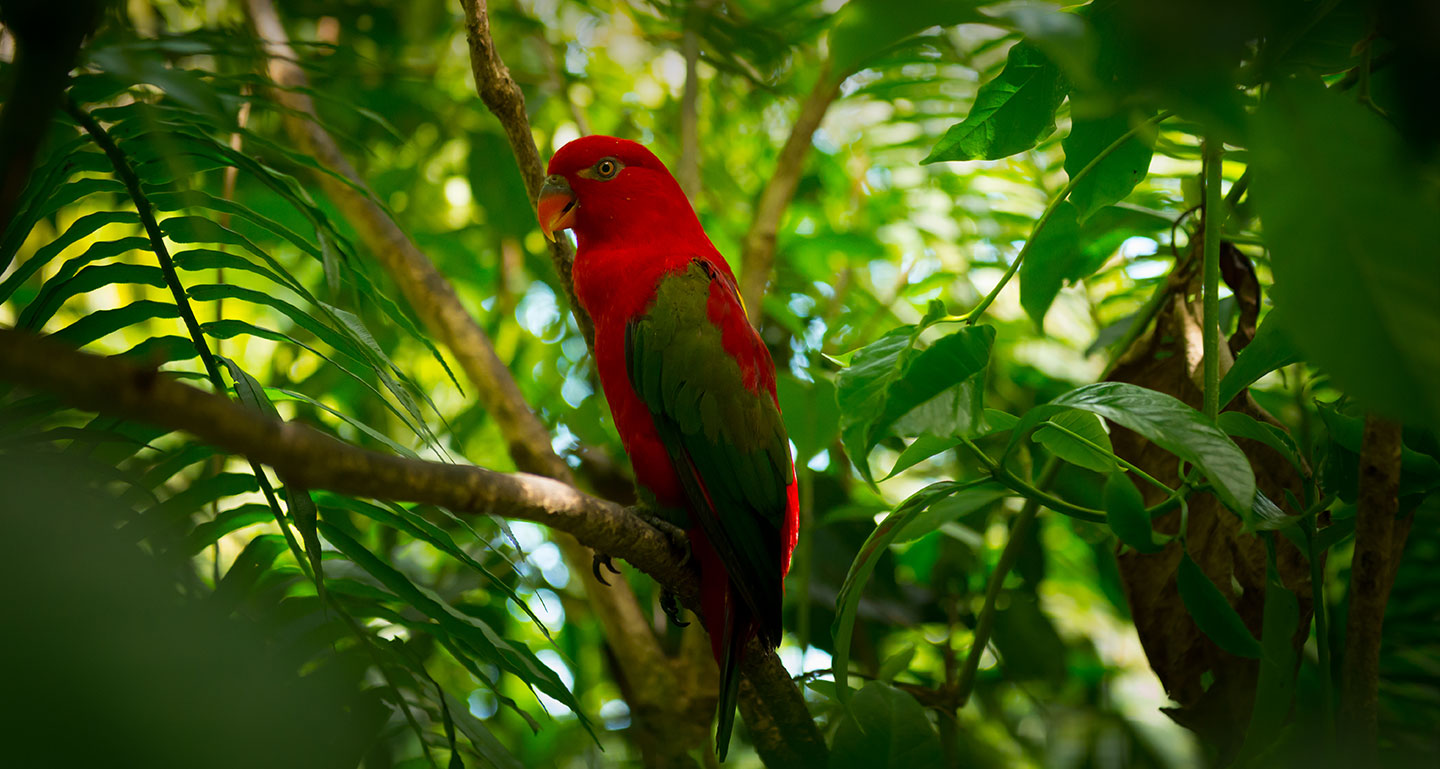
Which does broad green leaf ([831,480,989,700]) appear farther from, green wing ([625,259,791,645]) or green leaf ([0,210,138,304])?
green leaf ([0,210,138,304])

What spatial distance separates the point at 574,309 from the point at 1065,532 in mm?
1235

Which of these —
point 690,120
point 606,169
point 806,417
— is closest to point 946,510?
point 806,417

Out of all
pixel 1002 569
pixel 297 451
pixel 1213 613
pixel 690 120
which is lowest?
pixel 1002 569

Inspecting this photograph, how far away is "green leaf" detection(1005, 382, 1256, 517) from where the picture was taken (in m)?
0.61

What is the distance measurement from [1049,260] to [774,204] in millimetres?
705

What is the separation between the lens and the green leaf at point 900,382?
72cm

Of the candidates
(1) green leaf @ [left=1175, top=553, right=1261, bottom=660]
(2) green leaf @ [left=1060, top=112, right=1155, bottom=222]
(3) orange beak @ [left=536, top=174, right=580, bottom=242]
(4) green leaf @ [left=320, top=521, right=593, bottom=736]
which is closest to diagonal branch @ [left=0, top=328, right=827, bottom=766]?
(4) green leaf @ [left=320, top=521, right=593, bottom=736]

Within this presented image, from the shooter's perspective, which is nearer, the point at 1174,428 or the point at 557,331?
the point at 1174,428

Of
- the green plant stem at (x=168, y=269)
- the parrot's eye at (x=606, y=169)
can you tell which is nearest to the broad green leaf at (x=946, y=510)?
the green plant stem at (x=168, y=269)

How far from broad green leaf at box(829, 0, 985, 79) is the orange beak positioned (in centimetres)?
108

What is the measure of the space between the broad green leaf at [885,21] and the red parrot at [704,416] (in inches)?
33.5

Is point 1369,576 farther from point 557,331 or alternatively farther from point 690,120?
point 557,331

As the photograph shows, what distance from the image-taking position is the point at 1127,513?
27.7 inches

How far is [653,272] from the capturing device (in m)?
1.39
